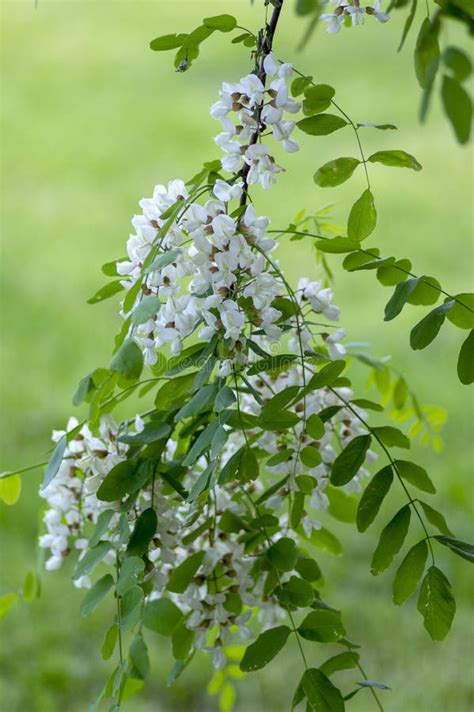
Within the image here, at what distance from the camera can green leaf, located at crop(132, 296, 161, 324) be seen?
60 centimetres

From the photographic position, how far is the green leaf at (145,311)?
0.60m

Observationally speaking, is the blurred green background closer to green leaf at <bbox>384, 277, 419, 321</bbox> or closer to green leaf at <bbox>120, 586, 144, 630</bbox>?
green leaf at <bbox>384, 277, 419, 321</bbox>

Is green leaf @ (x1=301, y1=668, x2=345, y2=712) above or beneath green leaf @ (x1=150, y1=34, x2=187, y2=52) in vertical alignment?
beneath

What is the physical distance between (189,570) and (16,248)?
2.40m

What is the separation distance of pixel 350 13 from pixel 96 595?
1.66 feet

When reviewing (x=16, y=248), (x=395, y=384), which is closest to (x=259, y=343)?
(x=395, y=384)

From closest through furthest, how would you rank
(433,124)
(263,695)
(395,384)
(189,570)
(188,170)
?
(189,570) < (395,384) < (263,695) < (188,170) < (433,124)

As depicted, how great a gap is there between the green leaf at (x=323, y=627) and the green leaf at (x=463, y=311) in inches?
9.9

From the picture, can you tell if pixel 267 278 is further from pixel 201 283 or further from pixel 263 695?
pixel 263 695

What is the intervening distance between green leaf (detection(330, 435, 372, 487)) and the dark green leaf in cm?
14

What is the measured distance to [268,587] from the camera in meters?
0.83

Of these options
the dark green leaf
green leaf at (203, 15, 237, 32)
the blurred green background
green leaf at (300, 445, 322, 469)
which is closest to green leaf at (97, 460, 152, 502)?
the dark green leaf

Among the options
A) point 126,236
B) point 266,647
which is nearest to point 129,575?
point 266,647

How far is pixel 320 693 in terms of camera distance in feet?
2.36
